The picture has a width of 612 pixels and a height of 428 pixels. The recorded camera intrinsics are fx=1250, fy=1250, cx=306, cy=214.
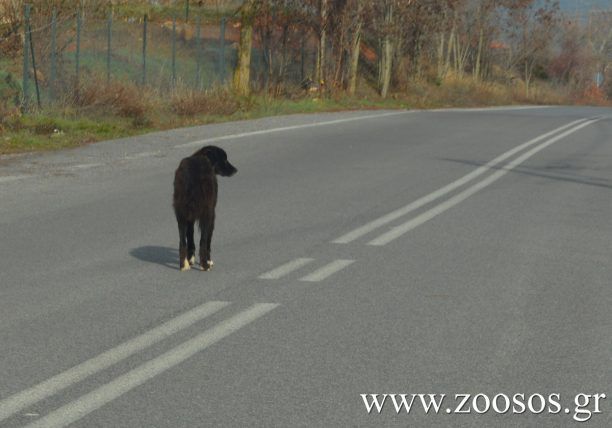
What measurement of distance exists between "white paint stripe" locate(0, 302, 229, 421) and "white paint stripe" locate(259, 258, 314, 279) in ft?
3.42

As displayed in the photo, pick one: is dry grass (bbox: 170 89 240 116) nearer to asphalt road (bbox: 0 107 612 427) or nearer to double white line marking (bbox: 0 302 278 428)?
asphalt road (bbox: 0 107 612 427)

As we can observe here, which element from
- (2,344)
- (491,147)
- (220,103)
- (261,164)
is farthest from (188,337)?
(220,103)

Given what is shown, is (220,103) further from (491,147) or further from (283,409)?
(283,409)

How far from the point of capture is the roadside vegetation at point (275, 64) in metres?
24.3

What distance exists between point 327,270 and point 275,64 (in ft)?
99.4

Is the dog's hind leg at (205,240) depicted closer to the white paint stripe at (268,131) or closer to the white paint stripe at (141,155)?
the white paint stripe at (141,155)

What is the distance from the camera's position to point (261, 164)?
1758cm

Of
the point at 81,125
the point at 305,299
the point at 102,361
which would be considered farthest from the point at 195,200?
the point at 81,125

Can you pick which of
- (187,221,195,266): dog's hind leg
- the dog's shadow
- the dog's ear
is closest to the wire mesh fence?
the dog's shadow

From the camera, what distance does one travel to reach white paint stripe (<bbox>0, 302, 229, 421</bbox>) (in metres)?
5.61

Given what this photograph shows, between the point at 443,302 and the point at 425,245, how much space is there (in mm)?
2444

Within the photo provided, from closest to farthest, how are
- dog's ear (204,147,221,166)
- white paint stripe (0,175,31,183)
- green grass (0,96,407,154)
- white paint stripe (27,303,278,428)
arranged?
white paint stripe (27,303,278,428)
dog's ear (204,147,221,166)
white paint stripe (0,175,31,183)
green grass (0,96,407,154)

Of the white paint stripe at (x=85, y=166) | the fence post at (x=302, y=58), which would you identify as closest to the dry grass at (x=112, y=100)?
the white paint stripe at (x=85, y=166)

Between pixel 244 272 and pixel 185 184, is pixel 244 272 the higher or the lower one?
the lower one
